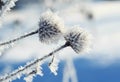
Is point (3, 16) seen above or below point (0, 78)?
above

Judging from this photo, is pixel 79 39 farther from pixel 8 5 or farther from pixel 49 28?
pixel 8 5

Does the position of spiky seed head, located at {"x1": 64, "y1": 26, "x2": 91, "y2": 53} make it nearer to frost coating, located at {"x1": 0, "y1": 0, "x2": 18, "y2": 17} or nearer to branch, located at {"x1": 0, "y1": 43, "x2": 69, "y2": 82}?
branch, located at {"x1": 0, "y1": 43, "x2": 69, "y2": 82}

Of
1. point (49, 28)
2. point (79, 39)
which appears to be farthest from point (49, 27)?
point (79, 39)

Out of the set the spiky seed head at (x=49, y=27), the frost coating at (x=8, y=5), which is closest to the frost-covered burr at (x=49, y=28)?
the spiky seed head at (x=49, y=27)

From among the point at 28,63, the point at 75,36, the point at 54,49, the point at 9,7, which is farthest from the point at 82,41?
the point at 9,7

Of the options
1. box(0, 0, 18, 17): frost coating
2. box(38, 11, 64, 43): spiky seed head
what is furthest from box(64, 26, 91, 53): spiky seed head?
box(0, 0, 18, 17): frost coating

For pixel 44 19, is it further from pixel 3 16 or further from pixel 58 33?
pixel 3 16

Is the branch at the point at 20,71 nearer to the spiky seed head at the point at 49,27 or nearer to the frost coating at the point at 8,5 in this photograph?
the spiky seed head at the point at 49,27
